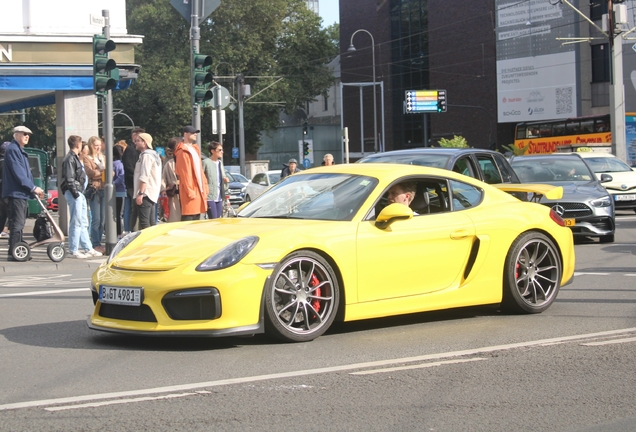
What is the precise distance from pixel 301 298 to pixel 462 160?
5.75 m

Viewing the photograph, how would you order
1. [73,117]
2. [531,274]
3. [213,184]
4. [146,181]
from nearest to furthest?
[531,274] < [146,181] < [213,184] < [73,117]

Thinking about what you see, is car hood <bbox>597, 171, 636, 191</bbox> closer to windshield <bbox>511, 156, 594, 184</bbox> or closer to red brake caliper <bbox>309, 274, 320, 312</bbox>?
windshield <bbox>511, 156, 594, 184</bbox>

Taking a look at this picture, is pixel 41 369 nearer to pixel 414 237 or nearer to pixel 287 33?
pixel 414 237

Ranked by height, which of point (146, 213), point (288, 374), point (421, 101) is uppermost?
point (421, 101)

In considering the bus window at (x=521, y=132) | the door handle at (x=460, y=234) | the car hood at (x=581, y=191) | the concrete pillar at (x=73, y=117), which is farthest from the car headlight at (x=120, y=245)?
the bus window at (x=521, y=132)

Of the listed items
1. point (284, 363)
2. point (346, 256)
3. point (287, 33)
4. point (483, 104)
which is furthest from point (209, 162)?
point (287, 33)

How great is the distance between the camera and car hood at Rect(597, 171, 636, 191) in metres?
25.7

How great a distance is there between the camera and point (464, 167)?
12.3 m

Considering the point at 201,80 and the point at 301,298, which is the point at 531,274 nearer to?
the point at 301,298

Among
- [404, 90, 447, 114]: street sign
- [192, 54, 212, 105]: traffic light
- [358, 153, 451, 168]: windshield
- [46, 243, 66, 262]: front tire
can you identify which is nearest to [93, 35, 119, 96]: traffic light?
[192, 54, 212, 105]: traffic light

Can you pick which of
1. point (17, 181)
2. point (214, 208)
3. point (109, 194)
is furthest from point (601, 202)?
point (17, 181)

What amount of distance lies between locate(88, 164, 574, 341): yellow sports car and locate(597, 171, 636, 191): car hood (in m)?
17.9

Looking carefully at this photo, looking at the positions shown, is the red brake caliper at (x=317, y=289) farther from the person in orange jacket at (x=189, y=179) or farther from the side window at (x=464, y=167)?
the person in orange jacket at (x=189, y=179)

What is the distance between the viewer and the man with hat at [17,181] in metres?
14.3
